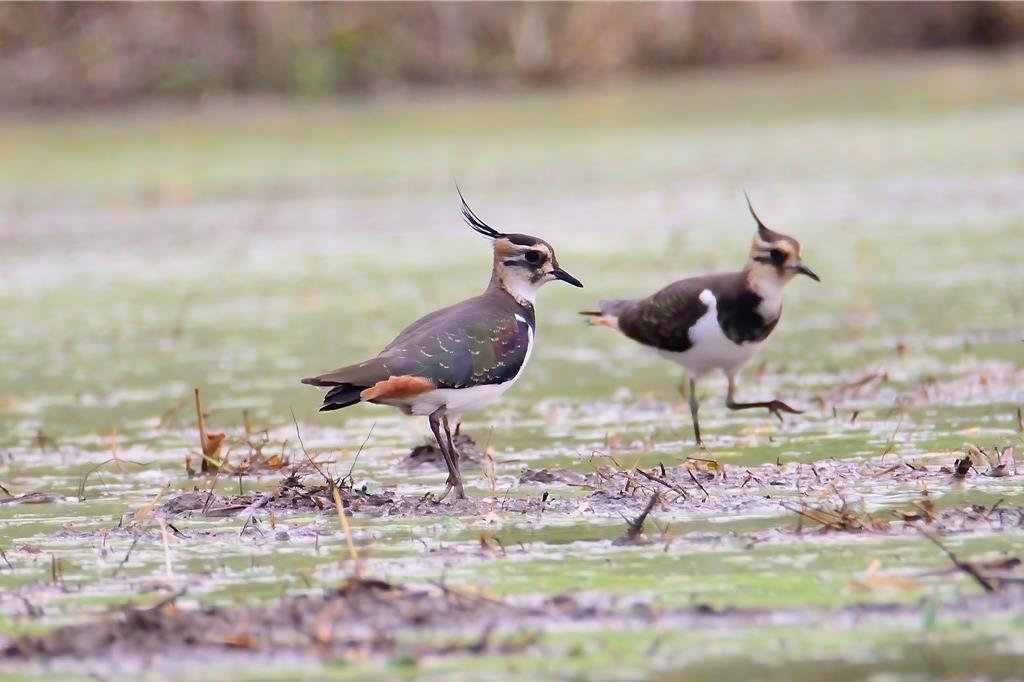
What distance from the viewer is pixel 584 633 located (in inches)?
163

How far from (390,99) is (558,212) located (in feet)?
25.7

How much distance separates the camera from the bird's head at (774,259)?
7285 mm

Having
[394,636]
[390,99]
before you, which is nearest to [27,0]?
[390,99]

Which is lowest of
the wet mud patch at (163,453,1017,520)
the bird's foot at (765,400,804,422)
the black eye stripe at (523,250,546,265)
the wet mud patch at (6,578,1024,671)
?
the wet mud patch at (6,578,1024,671)

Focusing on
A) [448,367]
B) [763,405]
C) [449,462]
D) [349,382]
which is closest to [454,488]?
[449,462]

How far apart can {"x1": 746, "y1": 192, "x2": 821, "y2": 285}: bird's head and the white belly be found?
23cm

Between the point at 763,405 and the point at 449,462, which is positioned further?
the point at 763,405

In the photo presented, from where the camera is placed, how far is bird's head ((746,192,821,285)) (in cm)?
729

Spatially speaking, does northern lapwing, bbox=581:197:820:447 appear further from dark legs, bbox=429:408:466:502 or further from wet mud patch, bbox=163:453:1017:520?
dark legs, bbox=429:408:466:502

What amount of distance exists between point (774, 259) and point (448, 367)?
1.91m

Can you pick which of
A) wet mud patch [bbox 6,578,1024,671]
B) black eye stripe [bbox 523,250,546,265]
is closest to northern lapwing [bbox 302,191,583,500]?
black eye stripe [bbox 523,250,546,265]

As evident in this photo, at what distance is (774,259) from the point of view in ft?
24.0

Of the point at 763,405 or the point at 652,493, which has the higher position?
the point at 763,405

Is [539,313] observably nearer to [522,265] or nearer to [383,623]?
[522,265]
